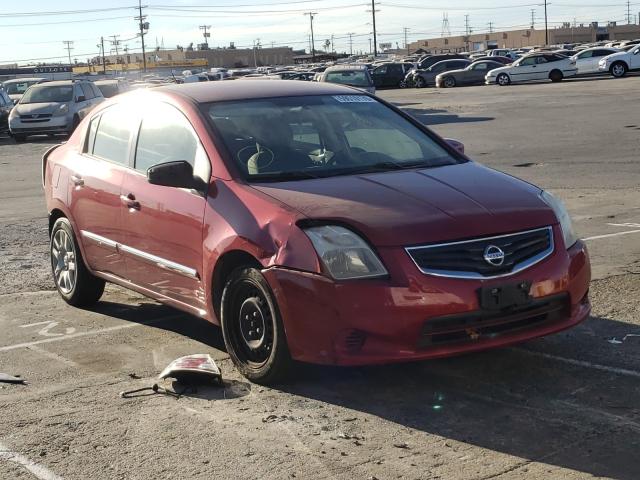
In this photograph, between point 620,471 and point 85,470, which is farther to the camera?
point 85,470

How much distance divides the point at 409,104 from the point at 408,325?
1281 inches

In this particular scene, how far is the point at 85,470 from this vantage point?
14.0ft

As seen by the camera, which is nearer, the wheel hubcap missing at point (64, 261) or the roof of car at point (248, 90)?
the roof of car at point (248, 90)

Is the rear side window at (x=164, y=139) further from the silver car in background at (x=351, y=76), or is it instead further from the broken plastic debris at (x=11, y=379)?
the silver car in background at (x=351, y=76)

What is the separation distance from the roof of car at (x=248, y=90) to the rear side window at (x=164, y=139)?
17 cm

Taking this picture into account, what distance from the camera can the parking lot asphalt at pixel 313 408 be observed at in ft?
13.8

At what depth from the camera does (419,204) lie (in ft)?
16.8

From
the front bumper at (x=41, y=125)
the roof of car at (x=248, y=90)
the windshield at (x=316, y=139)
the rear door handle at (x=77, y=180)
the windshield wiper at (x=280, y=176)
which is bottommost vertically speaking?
the front bumper at (x=41, y=125)

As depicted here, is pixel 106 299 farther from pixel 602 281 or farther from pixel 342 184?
pixel 602 281

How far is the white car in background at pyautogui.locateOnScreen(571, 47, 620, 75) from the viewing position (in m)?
49.5

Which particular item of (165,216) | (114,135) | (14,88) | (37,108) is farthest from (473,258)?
(14,88)

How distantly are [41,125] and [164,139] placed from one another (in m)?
21.8

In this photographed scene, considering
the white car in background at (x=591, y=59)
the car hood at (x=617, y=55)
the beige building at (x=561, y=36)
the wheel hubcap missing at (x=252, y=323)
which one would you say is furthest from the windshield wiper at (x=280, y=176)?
the beige building at (x=561, y=36)

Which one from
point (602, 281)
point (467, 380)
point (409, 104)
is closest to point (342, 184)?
point (467, 380)
